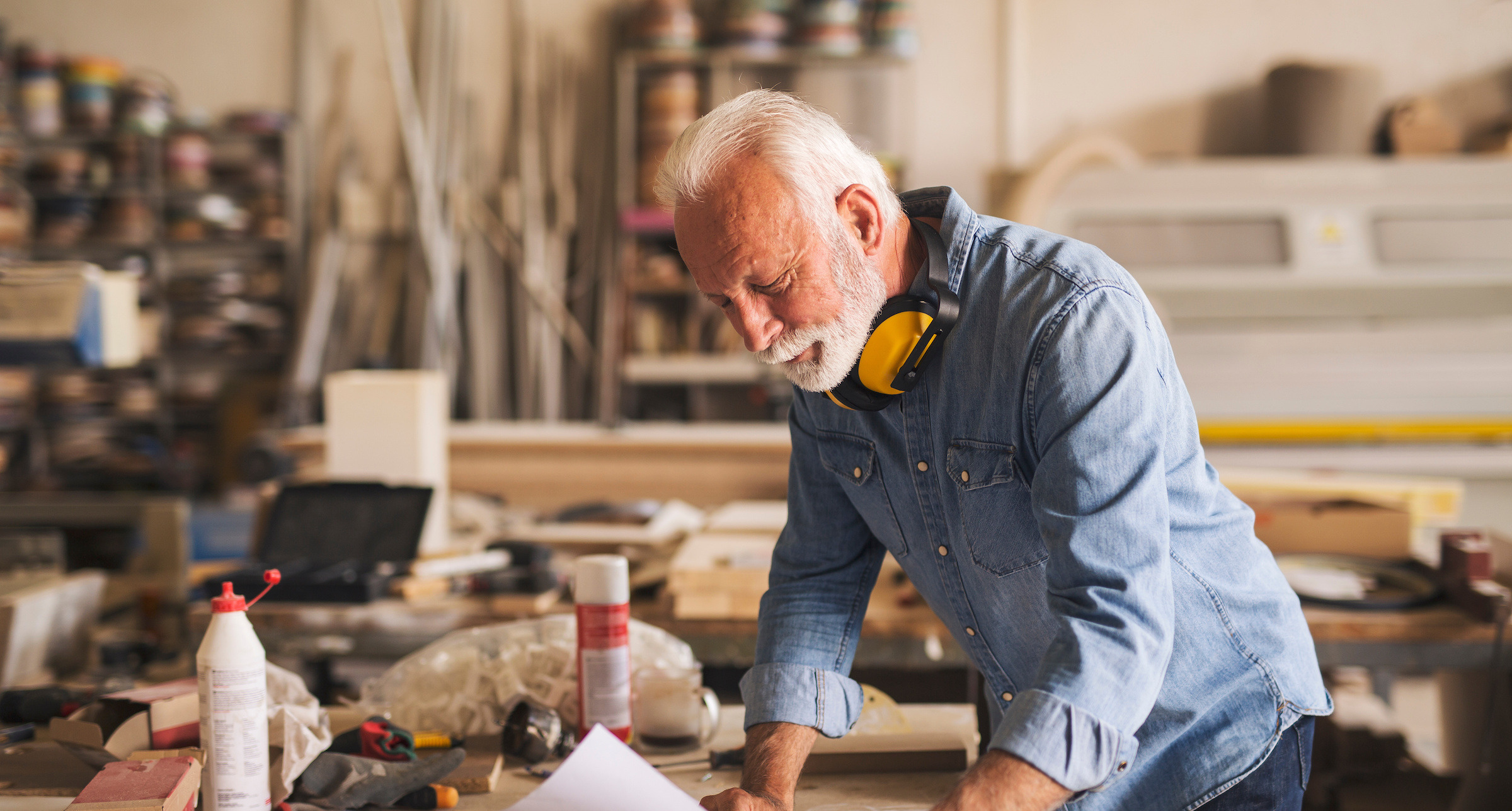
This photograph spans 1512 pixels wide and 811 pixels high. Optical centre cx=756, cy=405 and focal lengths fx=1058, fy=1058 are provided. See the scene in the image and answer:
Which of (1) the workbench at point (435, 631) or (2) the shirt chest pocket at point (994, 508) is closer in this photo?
(2) the shirt chest pocket at point (994, 508)

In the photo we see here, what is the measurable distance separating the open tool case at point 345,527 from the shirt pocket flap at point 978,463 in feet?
4.25

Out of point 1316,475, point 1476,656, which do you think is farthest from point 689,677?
point 1316,475

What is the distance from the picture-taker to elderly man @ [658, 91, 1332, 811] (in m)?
0.86

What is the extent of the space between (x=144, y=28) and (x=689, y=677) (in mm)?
5647

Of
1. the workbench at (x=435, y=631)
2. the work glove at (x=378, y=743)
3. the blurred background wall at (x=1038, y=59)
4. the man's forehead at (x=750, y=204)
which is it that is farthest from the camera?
the blurred background wall at (x=1038, y=59)

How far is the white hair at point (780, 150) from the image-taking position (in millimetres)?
964

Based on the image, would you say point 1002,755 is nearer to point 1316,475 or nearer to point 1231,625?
point 1231,625

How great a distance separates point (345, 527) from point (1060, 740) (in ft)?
5.29

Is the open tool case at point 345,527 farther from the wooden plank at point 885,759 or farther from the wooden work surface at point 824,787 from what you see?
the wooden plank at point 885,759

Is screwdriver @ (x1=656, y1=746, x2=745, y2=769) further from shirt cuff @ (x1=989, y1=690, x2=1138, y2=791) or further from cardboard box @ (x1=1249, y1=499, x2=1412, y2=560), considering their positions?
cardboard box @ (x1=1249, y1=499, x2=1412, y2=560)

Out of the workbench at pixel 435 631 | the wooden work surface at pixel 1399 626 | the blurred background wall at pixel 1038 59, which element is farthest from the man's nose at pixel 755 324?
the blurred background wall at pixel 1038 59

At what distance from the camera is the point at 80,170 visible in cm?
509

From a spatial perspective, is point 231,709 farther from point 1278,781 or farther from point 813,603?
point 1278,781

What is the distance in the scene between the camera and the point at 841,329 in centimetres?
101
